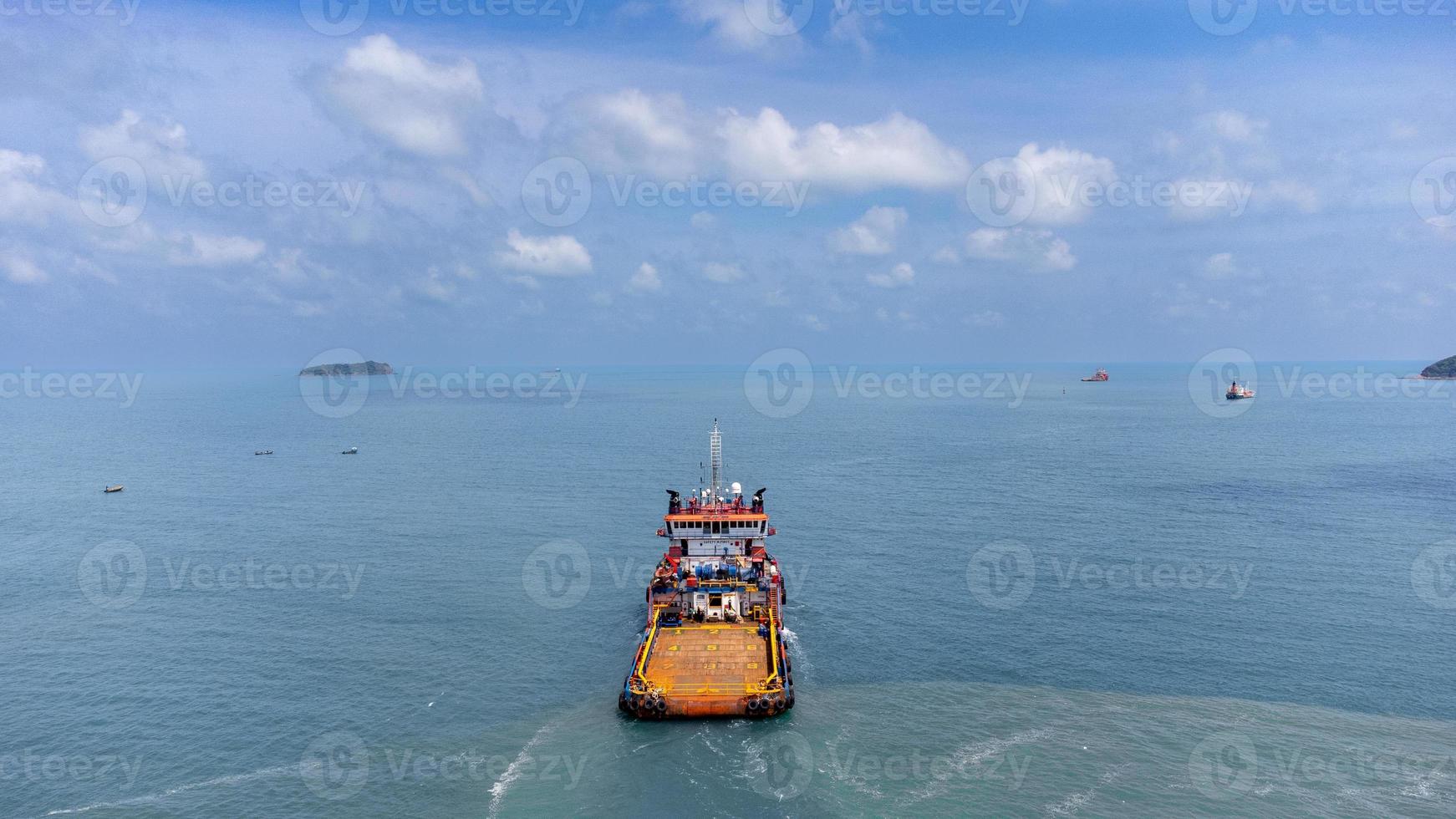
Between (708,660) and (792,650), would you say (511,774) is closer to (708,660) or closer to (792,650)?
(708,660)

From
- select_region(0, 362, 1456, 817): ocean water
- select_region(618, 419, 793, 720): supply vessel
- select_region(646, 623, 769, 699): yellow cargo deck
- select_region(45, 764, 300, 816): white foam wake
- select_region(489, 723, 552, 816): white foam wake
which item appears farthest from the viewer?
select_region(646, 623, 769, 699): yellow cargo deck

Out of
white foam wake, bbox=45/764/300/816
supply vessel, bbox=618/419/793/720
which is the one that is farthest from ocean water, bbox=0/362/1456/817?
supply vessel, bbox=618/419/793/720

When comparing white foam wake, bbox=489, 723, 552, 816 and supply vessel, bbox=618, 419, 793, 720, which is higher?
supply vessel, bbox=618, 419, 793, 720

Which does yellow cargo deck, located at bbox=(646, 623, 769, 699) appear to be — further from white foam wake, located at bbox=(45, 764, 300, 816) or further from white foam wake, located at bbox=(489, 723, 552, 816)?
white foam wake, located at bbox=(45, 764, 300, 816)

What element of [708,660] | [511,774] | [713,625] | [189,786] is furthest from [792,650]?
[189,786]

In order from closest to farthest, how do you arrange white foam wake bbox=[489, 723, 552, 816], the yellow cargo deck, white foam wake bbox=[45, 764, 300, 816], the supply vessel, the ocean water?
white foam wake bbox=[45, 764, 300, 816] < white foam wake bbox=[489, 723, 552, 816] < the ocean water < the supply vessel < the yellow cargo deck

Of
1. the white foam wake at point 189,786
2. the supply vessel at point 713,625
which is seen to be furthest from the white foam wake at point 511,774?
the white foam wake at point 189,786

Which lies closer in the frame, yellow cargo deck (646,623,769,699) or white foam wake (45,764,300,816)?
white foam wake (45,764,300,816)

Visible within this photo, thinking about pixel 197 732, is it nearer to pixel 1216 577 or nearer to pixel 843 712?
pixel 843 712
